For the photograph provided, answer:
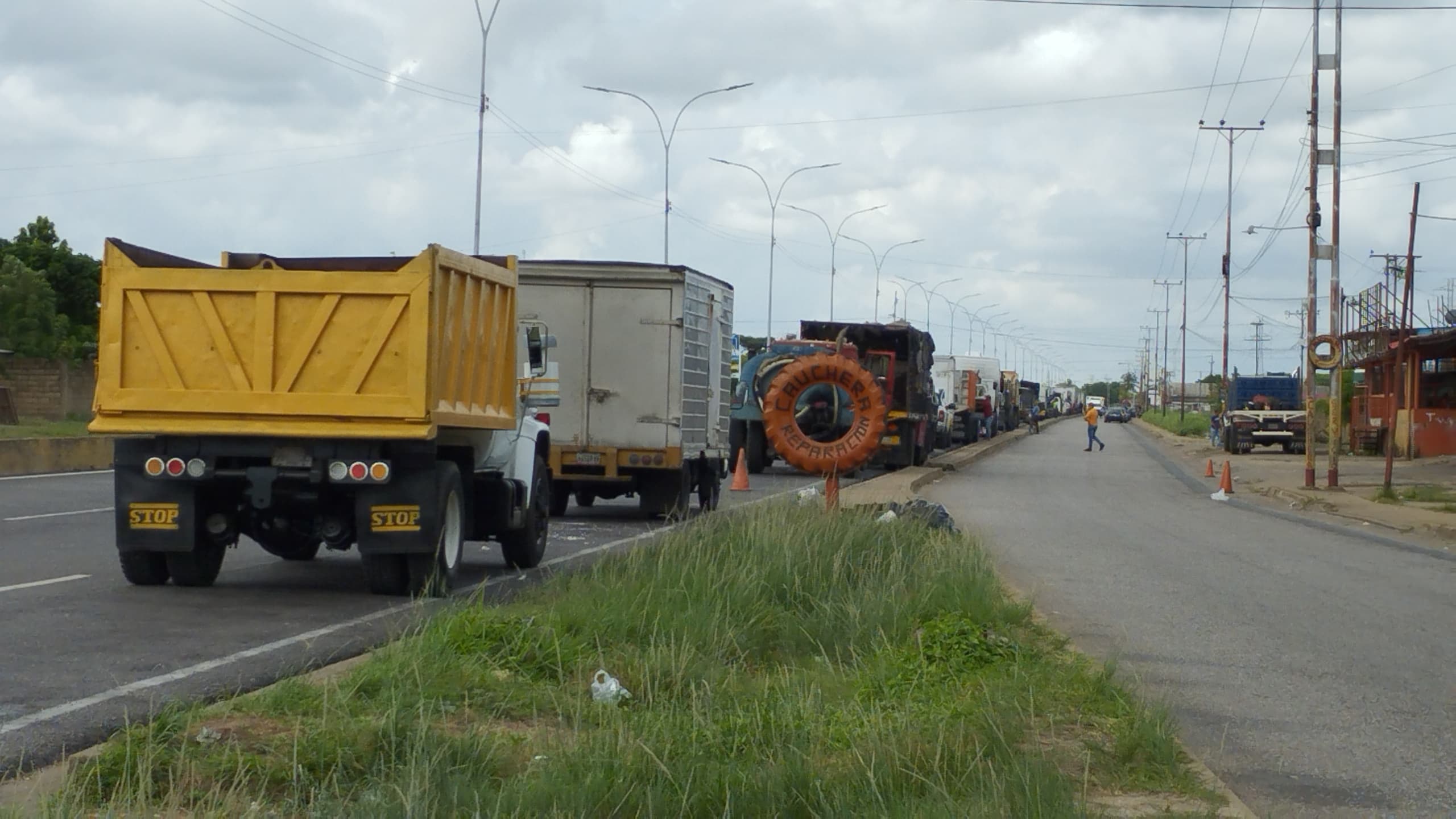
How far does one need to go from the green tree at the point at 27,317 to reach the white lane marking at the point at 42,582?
41.5 m

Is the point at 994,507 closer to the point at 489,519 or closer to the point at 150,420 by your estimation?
the point at 489,519

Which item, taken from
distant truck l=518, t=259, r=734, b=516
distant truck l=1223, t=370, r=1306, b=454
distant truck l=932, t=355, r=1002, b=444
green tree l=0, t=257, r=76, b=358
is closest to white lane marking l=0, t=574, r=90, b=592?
distant truck l=518, t=259, r=734, b=516

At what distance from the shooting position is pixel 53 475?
25125 millimetres

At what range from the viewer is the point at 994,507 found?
81.8 ft

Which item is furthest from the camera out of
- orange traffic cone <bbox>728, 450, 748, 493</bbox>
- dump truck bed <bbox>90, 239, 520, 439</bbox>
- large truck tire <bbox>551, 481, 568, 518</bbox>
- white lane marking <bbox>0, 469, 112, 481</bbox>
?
orange traffic cone <bbox>728, 450, 748, 493</bbox>

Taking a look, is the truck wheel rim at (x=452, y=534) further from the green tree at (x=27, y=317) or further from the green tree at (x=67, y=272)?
the green tree at (x=67, y=272)

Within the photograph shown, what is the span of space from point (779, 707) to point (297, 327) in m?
5.68

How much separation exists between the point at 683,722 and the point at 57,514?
1355 cm

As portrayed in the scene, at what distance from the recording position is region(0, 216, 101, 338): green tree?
5872cm

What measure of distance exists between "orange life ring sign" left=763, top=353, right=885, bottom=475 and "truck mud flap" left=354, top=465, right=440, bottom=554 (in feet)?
27.1

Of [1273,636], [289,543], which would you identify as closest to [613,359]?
[289,543]

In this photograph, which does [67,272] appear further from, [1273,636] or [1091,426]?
[1273,636]

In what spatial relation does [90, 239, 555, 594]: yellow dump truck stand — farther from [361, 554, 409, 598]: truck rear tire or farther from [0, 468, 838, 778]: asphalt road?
[0, 468, 838, 778]: asphalt road

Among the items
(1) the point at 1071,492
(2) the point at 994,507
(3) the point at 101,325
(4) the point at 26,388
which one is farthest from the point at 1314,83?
(4) the point at 26,388
